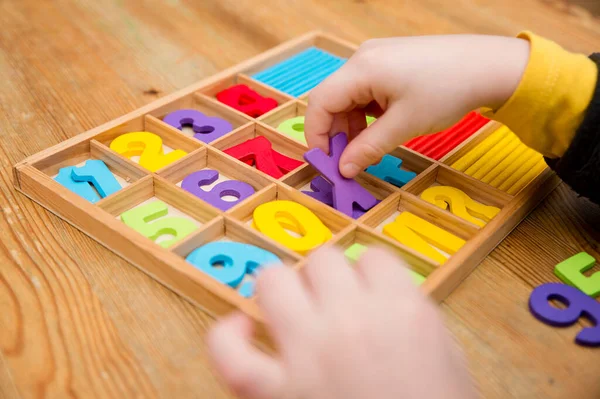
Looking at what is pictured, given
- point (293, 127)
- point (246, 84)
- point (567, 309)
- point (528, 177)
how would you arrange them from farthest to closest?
point (246, 84)
point (293, 127)
point (528, 177)
point (567, 309)

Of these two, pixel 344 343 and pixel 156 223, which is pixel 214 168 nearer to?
pixel 156 223

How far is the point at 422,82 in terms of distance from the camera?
79cm

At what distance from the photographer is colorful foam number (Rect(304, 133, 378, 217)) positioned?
85 centimetres

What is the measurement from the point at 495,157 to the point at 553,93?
197 mm

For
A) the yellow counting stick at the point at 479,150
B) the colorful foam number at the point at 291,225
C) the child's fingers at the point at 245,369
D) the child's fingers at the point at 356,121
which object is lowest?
the colorful foam number at the point at 291,225

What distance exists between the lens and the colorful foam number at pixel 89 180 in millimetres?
865

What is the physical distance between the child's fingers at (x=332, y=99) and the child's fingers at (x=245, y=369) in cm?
41

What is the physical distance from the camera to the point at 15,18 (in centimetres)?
132

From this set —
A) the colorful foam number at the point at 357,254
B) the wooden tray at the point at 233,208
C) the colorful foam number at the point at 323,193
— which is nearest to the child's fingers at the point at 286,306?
the wooden tray at the point at 233,208

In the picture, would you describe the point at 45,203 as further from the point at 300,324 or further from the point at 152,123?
the point at 300,324

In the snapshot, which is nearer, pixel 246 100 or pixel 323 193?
pixel 323 193

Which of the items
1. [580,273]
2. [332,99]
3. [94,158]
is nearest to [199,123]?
[94,158]

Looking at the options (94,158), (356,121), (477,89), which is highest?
(477,89)

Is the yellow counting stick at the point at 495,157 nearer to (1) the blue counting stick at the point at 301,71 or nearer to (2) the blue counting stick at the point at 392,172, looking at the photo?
(2) the blue counting stick at the point at 392,172
